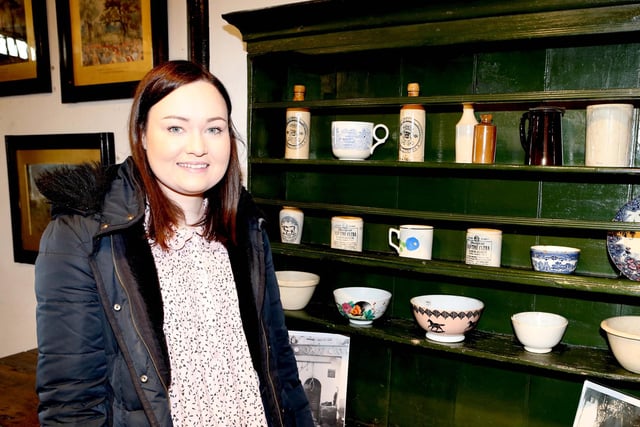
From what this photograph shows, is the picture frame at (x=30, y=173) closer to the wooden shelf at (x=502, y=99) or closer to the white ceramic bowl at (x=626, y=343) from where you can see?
the wooden shelf at (x=502, y=99)

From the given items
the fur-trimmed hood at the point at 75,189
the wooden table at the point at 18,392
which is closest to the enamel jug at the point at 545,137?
the fur-trimmed hood at the point at 75,189

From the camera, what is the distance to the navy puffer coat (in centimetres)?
100

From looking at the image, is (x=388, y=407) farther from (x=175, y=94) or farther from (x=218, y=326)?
(x=175, y=94)

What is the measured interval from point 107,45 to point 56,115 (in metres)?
0.49

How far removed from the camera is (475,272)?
1467 millimetres

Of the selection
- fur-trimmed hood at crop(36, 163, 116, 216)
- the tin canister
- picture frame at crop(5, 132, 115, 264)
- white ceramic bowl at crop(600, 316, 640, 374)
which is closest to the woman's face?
fur-trimmed hood at crop(36, 163, 116, 216)

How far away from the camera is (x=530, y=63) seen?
1567mm

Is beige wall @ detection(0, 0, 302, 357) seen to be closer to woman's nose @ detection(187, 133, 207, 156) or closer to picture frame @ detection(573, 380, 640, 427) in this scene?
woman's nose @ detection(187, 133, 207, 156)

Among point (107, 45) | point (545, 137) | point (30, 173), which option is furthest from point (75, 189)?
point (30, 173)

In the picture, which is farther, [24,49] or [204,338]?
[24,49]

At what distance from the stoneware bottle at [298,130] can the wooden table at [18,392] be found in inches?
44.5

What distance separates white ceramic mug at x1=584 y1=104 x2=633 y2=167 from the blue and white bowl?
0.81ft

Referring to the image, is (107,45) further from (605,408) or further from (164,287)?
(605,408)

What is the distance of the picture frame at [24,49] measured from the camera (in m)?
2.50
